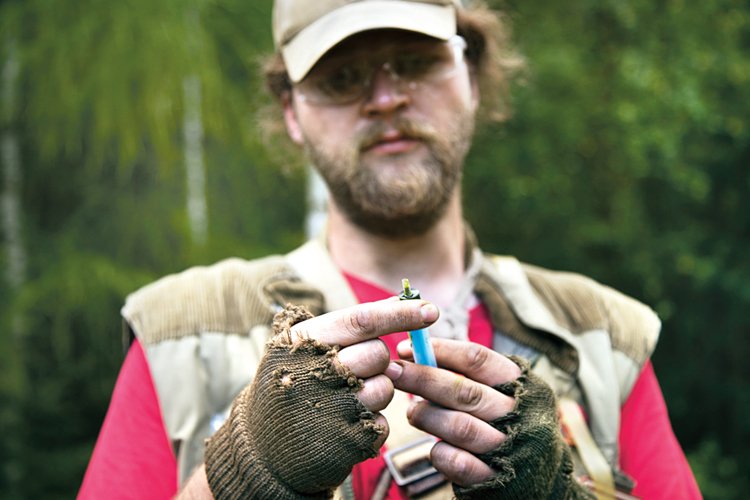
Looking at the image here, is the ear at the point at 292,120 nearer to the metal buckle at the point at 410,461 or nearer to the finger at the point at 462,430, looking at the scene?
the metal buckle at the point at 410,461

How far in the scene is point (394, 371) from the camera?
4.83ft

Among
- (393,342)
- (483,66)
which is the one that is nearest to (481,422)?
(393,342)

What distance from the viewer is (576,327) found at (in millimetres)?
2180

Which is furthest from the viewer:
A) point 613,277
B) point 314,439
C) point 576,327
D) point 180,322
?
point 613,277

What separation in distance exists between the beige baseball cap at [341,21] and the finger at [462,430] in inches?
41.6

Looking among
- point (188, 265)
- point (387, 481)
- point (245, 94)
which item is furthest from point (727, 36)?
point (387, 481)

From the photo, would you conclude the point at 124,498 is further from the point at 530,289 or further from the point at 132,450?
the point at 530,289

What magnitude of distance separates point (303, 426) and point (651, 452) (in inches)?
43.9

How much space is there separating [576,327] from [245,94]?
442cm

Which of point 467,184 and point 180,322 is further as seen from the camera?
point 467,184

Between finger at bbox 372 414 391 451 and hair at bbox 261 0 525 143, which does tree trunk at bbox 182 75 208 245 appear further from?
finger at bbox 372 414 391 451

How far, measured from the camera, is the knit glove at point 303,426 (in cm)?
140

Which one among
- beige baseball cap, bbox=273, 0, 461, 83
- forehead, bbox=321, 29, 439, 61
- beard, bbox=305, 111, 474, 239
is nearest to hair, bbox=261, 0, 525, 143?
beige baseball cap, bbox=273, 0, 461, 83

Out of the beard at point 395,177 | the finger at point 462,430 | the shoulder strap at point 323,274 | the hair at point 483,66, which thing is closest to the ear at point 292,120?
the hair at point 483,66
